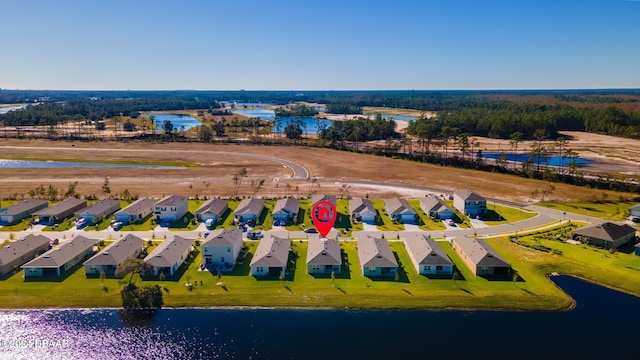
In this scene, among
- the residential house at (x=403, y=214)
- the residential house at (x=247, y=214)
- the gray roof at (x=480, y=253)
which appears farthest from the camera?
the residential house at (x=403, y=214)

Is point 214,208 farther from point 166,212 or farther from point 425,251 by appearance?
point 425,251

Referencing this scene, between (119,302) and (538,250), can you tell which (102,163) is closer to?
(119,302)

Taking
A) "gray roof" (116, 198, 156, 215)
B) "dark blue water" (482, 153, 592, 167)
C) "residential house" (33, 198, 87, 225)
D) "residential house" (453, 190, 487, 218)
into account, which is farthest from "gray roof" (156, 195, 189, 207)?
"dark blue water" (482, 153, 592, 167)

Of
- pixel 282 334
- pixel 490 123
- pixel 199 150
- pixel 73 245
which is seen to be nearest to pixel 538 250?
pixel 282 334

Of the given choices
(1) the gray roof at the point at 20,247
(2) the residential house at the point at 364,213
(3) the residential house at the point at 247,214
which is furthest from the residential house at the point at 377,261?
(1) the gray roof at the point at 20,247

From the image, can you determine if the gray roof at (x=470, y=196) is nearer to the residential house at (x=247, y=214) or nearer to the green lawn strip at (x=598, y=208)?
the green lawn strip at (x=598, y=208)

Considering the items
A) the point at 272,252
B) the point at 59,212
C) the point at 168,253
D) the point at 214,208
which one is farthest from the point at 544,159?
the point at 59,212
